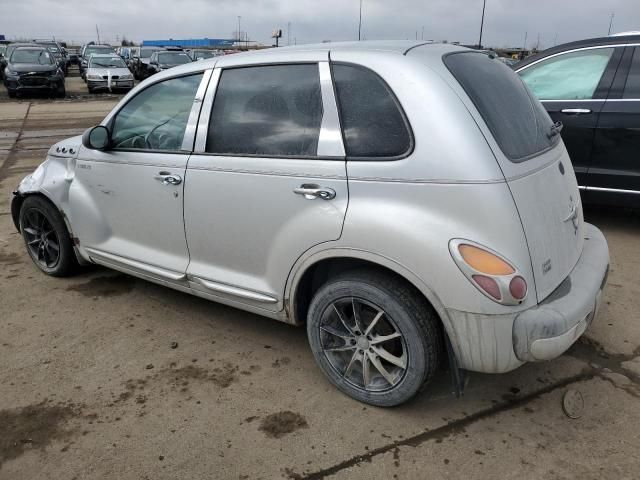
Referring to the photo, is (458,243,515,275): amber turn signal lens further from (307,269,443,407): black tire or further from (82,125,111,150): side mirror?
(82,125,111,150): side mirror

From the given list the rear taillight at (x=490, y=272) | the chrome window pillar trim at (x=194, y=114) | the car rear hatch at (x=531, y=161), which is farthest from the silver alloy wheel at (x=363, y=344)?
the chrome window pillar trim at (x=194, y=114)

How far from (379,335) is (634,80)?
3858mm

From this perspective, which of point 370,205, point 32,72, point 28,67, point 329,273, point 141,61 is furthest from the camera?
point 141,61

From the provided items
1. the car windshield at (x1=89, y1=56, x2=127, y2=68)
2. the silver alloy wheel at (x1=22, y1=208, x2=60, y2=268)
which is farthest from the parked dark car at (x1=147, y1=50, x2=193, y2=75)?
the silver alloy wheel at (x1=22, y1=208, x2=60, y2=268)

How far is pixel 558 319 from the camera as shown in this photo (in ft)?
7.76

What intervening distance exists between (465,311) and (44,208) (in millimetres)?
3328

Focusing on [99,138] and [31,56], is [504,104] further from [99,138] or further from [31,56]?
[31,56]

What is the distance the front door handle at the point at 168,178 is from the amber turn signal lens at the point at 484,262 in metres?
1.74

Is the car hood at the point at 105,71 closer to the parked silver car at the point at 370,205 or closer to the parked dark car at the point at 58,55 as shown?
the parked dark car at the point at 58,55

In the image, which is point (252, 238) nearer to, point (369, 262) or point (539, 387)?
point (369, 262)

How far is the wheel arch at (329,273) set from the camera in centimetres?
243

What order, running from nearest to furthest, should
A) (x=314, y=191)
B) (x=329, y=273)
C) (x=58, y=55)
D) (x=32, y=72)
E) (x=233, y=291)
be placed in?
(x=314, y=191), (x=329, y=273), (x=233, y=291), (x=32, y=72), (x=58, y=55)

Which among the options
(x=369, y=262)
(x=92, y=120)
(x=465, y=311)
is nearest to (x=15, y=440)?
(x=369, y=262)

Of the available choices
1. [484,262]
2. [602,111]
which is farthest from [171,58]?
[484,262]
